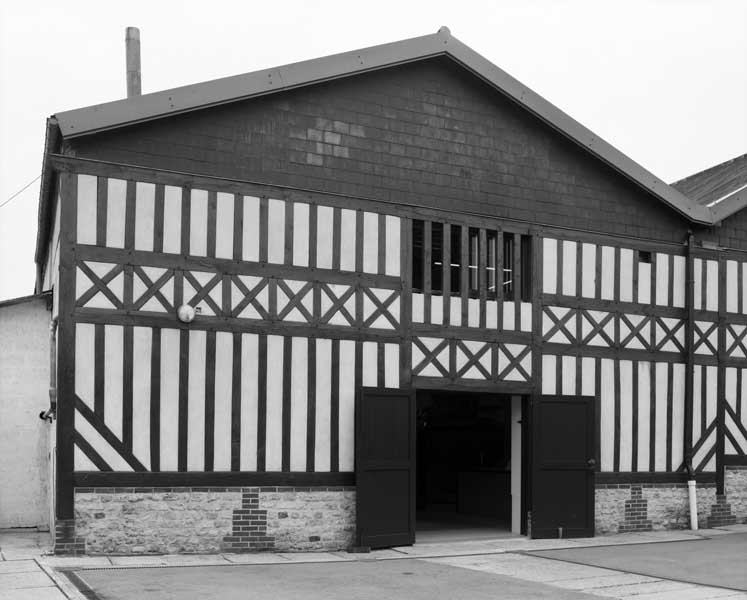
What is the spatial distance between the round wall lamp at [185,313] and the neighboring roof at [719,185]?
9225 millimetres

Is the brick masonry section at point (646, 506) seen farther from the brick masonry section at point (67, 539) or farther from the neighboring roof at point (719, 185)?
the brick masonry section at point (67, 539)

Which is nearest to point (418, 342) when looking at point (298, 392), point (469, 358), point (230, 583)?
point (469, 358)

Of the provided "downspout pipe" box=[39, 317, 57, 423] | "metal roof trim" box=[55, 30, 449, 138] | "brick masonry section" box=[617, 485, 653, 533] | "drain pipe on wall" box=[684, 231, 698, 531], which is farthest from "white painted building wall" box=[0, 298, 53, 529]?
"drain pipe on wall" box=[684, 231, 698, 531]

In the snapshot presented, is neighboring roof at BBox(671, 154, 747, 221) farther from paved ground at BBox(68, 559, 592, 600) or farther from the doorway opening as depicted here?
paved ground at BBox(68, 559, 592, 600)

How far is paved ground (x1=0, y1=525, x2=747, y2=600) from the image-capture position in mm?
9773

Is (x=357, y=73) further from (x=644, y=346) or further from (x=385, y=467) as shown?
(x=644, y=346)

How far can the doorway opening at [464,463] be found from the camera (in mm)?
17094

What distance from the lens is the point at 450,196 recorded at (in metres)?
14.5

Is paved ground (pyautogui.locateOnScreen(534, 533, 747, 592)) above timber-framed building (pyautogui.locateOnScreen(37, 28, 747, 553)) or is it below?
below

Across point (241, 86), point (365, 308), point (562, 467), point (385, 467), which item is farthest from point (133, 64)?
point (562, 467)

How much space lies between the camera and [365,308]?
13.7 m

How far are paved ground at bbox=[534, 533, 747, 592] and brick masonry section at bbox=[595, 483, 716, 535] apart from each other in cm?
113

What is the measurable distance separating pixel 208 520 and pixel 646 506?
7.32 metres

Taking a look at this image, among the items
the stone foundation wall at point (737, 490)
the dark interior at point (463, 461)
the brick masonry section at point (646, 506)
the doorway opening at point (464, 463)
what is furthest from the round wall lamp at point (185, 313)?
the stone foundation wall at point (737, 490)
